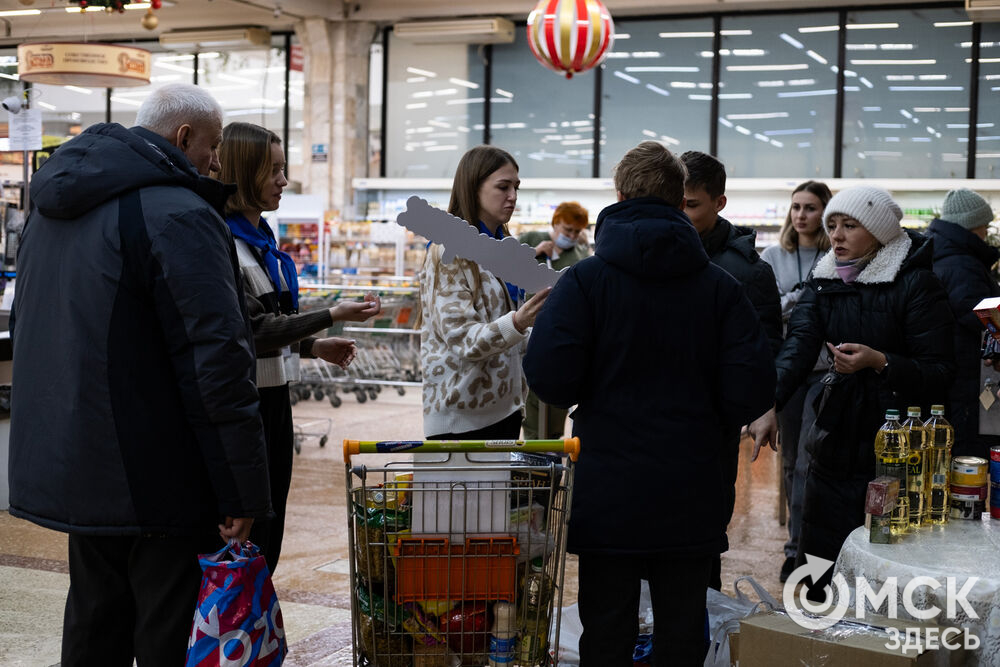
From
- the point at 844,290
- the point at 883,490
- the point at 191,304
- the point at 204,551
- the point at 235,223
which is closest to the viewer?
the point at 191,304

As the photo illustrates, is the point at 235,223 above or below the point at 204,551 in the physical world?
above

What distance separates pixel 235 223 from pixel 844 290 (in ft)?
5.99

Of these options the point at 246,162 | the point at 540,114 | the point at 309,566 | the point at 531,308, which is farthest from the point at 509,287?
the point at 540,114

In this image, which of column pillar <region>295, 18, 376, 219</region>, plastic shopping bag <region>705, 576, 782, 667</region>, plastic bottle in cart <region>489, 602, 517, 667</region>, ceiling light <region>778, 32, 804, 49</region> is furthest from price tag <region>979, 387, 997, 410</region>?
column pillar <region>295, 18, 376, 219</region>

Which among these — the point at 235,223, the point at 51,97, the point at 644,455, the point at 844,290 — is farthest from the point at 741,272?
the point at 51,97

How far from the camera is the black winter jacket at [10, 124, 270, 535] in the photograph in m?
2.14

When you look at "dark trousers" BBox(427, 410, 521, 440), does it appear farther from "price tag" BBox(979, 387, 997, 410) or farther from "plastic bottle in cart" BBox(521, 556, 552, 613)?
"price tag" BBox(979, 387, 997, 410)

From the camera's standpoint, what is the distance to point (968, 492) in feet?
9.00

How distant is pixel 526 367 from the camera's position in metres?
2.40

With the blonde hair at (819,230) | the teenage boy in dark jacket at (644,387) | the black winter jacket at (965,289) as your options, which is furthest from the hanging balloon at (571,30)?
the teenage boy in dark jacket at (644,387)

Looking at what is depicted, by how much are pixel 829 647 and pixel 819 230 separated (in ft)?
10.5

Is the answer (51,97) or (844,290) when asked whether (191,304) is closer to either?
(844,290)

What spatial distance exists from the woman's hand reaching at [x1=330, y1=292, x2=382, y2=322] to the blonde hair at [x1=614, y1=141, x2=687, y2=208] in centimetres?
81

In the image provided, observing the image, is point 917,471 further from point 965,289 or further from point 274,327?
point 965,289
